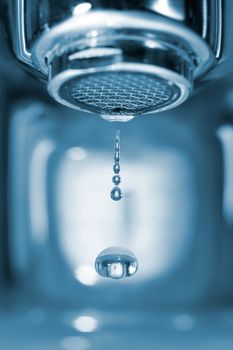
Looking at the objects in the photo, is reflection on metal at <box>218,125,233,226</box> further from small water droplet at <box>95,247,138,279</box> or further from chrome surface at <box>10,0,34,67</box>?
chrome surface at <box>10,0,34,67</box>

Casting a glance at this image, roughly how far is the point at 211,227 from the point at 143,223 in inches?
2.7

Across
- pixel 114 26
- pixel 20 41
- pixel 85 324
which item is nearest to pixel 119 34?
pixel 114 26

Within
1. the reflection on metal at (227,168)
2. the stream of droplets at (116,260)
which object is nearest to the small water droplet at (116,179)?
the stream of droplets at (116,260)

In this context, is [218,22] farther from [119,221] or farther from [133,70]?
[119,221]

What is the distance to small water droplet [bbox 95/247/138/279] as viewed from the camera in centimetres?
50

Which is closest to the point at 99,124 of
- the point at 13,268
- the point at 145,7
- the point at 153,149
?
the point at 153,149

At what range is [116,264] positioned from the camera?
497mm

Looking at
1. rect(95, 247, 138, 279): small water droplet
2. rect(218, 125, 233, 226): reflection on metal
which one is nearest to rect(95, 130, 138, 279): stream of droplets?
rect(95, 247, 138, 279): small water droplet

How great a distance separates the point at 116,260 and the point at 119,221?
0.20 feet

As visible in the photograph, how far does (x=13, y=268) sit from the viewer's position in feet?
1.77

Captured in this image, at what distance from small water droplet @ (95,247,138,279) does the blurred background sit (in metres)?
0.03

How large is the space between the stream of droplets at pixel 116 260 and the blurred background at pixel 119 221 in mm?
29

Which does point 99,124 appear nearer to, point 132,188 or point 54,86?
point 132,188

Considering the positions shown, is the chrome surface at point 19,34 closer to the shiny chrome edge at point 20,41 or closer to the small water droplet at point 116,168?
the shiny chrome edge at point 20,41
